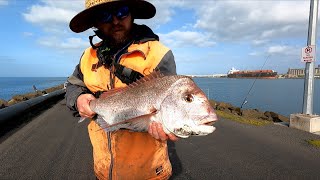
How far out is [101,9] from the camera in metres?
3.16

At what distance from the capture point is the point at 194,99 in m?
2.52

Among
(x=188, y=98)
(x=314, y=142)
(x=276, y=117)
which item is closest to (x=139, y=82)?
(x=188, y=98)

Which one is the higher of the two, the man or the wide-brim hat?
the wide-brim hat

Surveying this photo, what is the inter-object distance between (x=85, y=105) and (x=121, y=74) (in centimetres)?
46

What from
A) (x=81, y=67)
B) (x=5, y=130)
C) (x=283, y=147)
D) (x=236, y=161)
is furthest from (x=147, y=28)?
(x=5, y=130)

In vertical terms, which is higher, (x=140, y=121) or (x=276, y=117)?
(x=140, y=121)

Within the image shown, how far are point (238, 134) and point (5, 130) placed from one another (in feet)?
29.6

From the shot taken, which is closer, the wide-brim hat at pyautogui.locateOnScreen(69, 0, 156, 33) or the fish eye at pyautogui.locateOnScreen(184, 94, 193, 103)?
the fish eye at pyautogui.locateOnScreen(184, 94, 193, 103)

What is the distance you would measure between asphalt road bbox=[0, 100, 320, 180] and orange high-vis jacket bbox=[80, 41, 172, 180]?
3.75m

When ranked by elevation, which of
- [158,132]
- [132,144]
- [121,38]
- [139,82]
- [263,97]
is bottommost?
[263,97]

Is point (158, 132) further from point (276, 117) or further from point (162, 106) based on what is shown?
point (276, 117)

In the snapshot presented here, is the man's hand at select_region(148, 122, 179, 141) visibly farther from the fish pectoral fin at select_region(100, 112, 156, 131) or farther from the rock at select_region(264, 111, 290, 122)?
the rock at select_region(264, 111, 290, 122)

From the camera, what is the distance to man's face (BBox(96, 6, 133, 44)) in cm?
307

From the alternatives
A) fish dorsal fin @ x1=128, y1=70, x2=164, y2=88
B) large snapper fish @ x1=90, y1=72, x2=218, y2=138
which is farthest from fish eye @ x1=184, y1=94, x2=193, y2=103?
fish dorsal fin @ x1=128, y1=70, x2=164, y2=88
